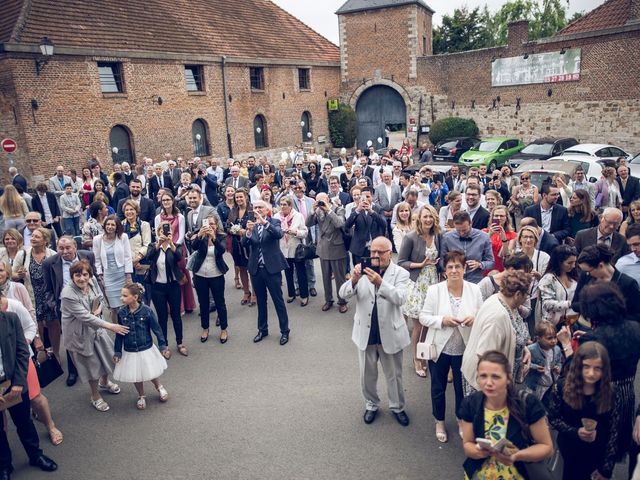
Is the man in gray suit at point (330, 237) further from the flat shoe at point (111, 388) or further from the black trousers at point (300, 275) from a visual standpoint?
the flat shoe at point (111, 388)

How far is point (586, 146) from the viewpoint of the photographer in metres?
16.9

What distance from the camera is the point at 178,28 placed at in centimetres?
2258

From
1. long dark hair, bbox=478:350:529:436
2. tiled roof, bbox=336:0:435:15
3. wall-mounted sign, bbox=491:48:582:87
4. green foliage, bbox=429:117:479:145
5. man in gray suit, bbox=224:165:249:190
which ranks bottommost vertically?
long dark hair, bbox=478:350:529:436

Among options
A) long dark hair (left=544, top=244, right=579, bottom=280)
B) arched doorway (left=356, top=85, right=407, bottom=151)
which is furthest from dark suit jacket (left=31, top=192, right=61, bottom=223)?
arched doorway (left=356, top=85, right=407, bottom=151)

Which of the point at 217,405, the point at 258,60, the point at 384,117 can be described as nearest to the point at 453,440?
Answer: the point at 217,405

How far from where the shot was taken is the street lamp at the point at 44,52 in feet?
51.3

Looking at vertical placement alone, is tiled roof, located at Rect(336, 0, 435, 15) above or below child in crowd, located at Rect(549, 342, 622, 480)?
above

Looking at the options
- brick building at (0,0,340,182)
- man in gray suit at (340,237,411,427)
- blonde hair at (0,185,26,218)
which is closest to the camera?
man in gray suit at (340,237,411,427)

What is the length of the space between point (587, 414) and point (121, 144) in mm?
19478

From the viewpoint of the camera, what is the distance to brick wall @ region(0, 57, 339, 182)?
16484mm

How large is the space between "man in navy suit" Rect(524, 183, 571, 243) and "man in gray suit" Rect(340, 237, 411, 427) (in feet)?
11.4

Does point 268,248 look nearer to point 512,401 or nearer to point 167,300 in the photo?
point 167,300

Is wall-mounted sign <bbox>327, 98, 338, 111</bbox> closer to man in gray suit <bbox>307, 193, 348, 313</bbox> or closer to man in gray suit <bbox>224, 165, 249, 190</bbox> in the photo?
man in gray suit <bbox>224, 165, 249, 190</bbox>

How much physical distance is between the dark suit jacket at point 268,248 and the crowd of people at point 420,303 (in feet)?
0.07
